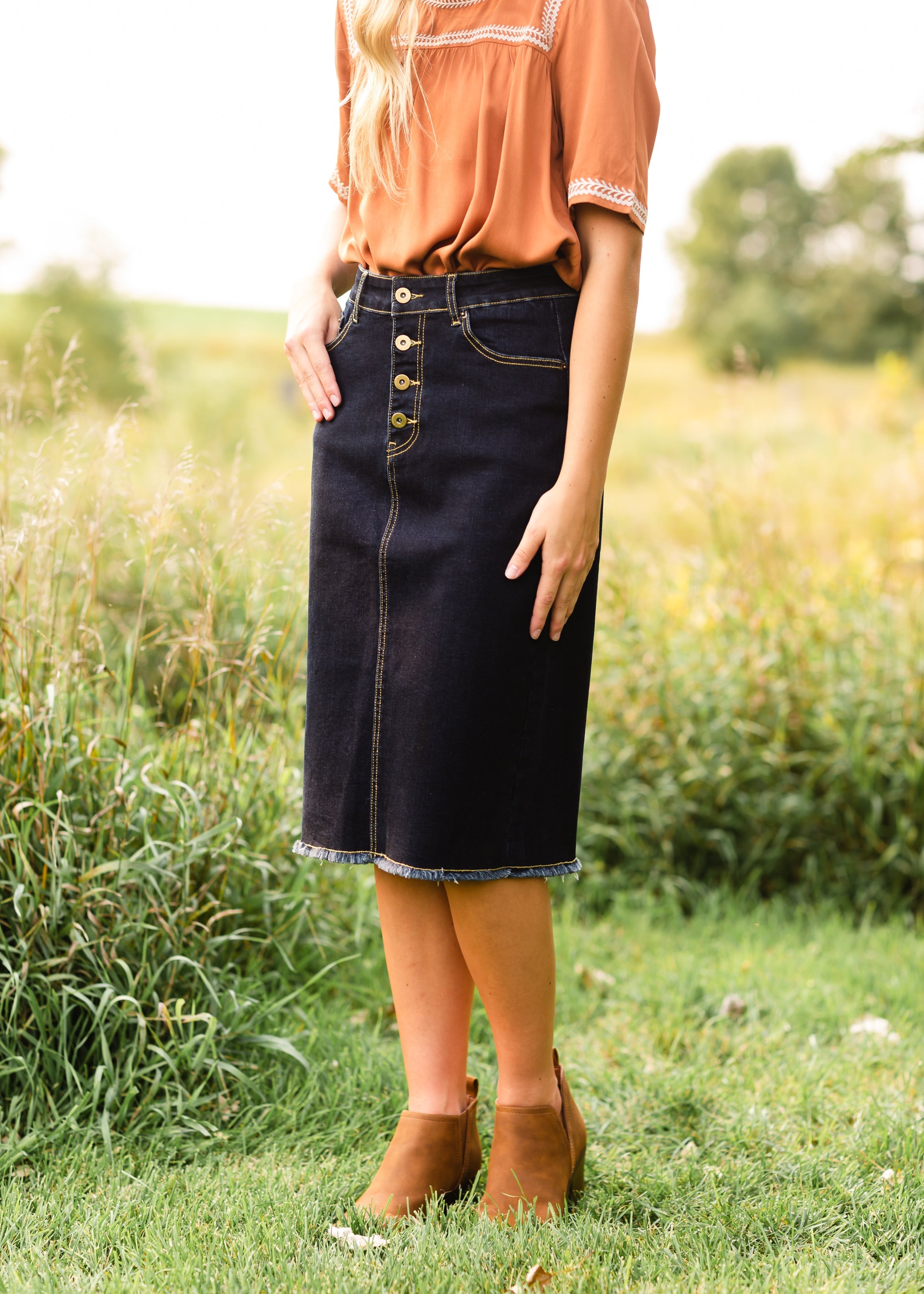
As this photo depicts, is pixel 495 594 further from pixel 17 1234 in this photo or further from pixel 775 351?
pixel 775 351

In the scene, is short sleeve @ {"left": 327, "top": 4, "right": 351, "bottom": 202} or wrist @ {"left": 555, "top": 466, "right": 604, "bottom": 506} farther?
short sleeve @ {"left": 327, "top": 4, "right": 351, "bottom": 202}

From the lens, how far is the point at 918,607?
10.0ft

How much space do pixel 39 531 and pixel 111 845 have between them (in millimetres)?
584

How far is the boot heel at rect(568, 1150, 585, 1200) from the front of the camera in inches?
59.0

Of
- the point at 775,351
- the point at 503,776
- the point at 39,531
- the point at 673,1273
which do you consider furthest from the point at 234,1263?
the point at 775,351

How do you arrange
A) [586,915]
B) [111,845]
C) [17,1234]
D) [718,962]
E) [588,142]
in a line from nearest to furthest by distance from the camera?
[588,142], [17,1234], [111,845], [718,962], [586,915]

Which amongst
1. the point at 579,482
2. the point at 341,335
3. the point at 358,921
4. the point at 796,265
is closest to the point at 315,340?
the point at 341,335

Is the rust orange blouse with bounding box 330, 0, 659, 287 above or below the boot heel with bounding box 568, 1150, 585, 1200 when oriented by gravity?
above

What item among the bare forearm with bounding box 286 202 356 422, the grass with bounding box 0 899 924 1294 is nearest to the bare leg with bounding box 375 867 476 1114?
the grass with bounding box 0 899 924 1294

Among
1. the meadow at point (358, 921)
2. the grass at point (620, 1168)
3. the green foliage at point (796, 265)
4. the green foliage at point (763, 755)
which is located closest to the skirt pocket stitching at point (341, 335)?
the meadow at point (358, 921)

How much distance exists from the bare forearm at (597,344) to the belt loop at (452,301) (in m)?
0.16

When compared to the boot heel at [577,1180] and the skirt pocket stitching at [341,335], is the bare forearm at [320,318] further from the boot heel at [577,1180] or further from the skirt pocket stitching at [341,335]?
the boot heel at [577,1180]

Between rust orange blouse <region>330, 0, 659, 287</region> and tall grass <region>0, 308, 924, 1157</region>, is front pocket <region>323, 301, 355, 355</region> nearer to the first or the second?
rust orange blouse <region>330, 0, 659, 287</region>

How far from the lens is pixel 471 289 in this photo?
4.42 feet
